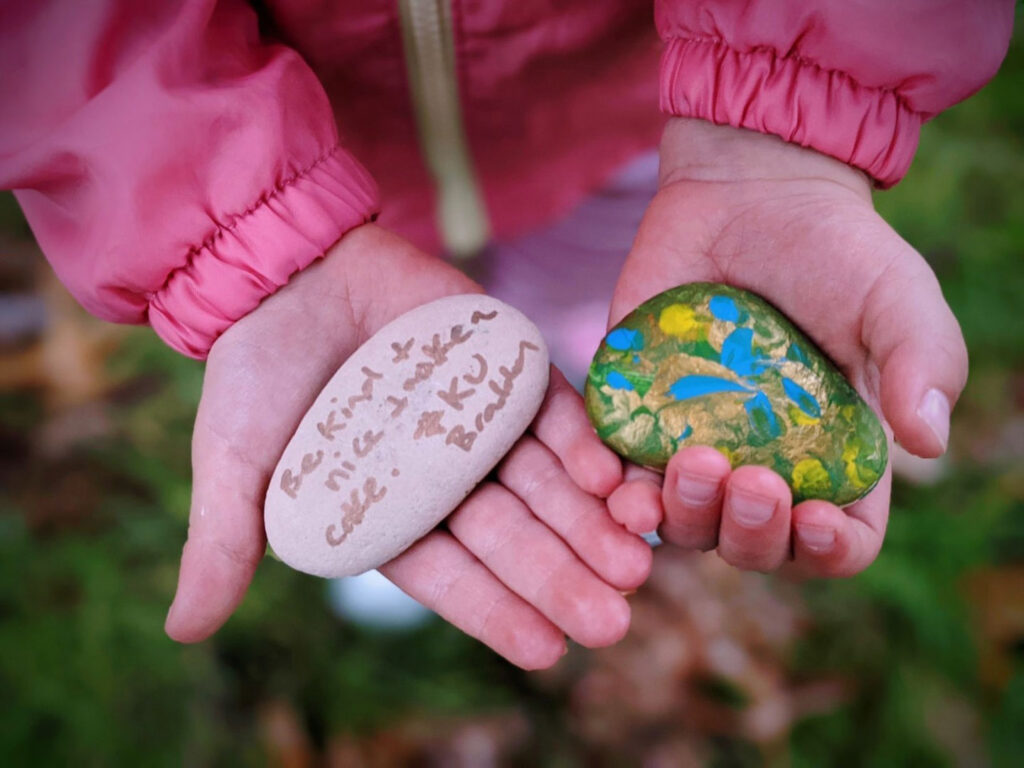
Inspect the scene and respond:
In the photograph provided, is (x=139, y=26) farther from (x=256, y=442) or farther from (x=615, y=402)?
(x=615, y=402)

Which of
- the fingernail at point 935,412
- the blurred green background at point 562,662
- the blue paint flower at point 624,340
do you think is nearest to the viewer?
the fingernail at point 935,412

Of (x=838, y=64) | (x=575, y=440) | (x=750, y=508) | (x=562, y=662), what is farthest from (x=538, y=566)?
(x=838, y=64)

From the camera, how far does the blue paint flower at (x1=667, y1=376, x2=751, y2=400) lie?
1.08 metres

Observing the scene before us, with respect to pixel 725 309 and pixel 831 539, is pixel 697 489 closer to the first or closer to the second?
pixel 831 539

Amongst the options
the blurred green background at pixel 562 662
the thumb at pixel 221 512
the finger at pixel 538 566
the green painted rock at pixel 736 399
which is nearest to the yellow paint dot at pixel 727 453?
the green painted rock at pixel 736 399

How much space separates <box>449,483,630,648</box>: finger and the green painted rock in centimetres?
16

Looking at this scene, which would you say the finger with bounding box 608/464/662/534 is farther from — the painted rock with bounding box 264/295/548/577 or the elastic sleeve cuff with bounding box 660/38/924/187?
the elastic sleeve cuff with bounding box 660/38/924/187

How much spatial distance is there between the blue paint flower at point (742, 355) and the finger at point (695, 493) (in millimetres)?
157

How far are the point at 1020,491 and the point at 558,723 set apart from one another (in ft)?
3.84

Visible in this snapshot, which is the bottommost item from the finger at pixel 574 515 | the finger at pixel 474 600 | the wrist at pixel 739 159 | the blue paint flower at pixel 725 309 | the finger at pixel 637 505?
the finger at pixel 474 600

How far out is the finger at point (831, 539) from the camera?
961mm

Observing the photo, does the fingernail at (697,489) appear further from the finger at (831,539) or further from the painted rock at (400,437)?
the painted rock at (400,437)

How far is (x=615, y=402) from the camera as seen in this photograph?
1.09m

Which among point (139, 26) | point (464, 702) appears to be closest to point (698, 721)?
point (464, 702)
